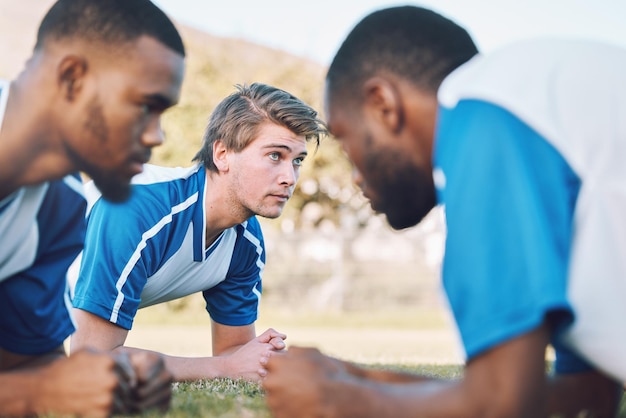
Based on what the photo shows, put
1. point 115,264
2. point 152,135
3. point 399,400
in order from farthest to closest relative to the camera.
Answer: point 115,264 → point 152,135 → point 399,400

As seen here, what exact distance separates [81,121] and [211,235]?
2.87 m

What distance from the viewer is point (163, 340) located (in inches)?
508

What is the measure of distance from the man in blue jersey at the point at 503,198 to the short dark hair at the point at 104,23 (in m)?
0.83

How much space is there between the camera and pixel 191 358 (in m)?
5.18

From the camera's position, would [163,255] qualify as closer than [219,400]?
No

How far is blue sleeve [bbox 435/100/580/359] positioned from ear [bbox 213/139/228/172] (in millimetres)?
3560

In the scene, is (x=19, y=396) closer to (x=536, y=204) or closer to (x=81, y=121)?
(x=81, y=121)

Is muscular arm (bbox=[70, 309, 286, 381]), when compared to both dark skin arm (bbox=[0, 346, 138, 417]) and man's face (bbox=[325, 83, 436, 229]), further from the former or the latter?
man's face (bbox=[325, 83, 436, 229])

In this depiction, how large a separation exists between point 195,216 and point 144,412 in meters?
2.69

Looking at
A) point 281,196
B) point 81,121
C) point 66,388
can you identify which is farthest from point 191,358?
point 81,121

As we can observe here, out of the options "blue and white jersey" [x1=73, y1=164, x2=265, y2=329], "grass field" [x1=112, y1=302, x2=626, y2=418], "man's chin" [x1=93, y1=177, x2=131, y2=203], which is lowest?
"grass field" [x1=112, y1=302, x2=626, y2=418]

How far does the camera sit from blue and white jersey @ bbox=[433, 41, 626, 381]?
2246 mm

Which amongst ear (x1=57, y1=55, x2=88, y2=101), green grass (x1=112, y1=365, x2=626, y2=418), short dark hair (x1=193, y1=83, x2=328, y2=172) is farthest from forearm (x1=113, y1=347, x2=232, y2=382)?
ear (x1=57, y1=55, x2=88, y2=101)

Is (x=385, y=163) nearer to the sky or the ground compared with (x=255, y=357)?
nearer to the sky
